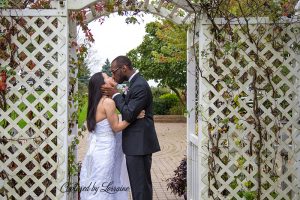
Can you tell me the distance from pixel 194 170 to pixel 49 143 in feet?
6.04

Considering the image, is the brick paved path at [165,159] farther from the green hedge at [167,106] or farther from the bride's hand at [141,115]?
the green hedge at [167,106]

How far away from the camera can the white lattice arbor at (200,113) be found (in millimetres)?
4145

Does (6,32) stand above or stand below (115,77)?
above

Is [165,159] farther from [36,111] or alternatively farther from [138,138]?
[36,111]

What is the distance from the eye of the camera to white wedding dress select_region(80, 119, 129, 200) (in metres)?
4.48

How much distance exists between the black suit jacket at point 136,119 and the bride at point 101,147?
138mm

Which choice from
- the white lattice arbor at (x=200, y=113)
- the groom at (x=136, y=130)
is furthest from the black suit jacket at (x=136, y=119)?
the white lattice arbor at (x=200, y=113)

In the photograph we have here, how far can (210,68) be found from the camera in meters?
4.19

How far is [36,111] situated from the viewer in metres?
4.15

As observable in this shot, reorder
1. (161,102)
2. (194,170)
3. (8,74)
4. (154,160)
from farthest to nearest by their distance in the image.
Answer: (161,102) → (154,160) → (194,170) → (8,74)

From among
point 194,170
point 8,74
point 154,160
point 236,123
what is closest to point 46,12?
point 8,74

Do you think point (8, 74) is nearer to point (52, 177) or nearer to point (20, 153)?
point (20, 153)

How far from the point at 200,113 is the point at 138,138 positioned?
0.69 m

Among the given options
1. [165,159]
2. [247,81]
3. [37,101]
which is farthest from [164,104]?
[37,101]
